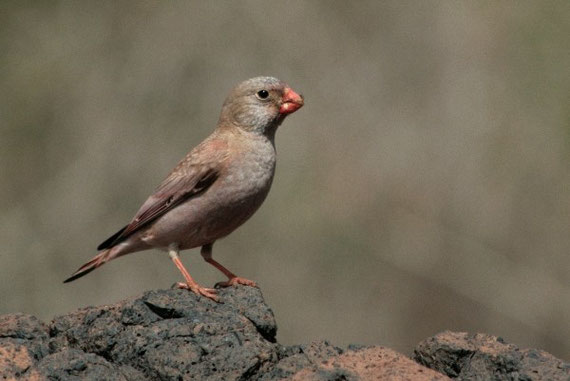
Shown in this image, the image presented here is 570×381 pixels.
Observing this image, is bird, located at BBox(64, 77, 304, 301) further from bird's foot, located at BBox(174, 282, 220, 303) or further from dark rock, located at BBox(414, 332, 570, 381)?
dark rock, located at BBox(414, 332, 570, 381)

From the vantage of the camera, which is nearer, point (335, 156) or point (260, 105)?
point (260, 105)

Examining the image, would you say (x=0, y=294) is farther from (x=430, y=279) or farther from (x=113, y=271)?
(x=430, y=279)

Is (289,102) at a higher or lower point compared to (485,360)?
higher

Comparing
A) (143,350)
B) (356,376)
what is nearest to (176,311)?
(143,350)

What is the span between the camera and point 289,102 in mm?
6980

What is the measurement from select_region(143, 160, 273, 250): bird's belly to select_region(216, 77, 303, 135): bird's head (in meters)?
0.39

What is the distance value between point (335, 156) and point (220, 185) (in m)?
4.09

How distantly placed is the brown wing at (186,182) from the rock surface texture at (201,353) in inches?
64.2

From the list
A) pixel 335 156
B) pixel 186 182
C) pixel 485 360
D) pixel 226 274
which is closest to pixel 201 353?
pixel 485 360

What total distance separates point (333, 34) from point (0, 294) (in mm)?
3809

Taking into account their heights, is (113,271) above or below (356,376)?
above

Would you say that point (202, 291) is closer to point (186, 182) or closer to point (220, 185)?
point (220, 185)

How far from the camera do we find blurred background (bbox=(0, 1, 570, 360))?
10.2 metres

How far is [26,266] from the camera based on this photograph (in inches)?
408
